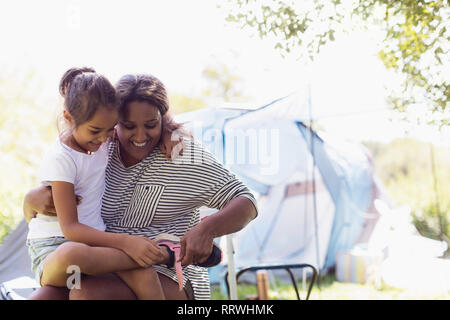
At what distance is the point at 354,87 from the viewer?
4.86 m

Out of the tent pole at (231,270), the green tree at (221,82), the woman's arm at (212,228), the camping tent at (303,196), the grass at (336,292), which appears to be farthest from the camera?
the green tree at (221,82)

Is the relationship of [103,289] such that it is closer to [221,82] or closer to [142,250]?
[142,250]

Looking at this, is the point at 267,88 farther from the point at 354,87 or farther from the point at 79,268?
the point at 79,268

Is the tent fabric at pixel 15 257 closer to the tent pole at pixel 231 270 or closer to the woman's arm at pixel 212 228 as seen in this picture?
the tent pole at pixel 231 270

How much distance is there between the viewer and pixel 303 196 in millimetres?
5523

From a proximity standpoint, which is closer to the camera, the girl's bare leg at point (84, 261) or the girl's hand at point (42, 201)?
the girl's bare leg at point (84, 261)

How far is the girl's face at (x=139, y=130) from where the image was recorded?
145cm

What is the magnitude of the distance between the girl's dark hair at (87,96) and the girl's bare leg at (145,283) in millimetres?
421

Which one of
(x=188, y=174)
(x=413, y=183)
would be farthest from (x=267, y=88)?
(x=188, y=174)

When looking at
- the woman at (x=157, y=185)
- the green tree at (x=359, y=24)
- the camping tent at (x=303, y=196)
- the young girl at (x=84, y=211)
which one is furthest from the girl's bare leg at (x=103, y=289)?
the camping tent at (x=303, y=196)

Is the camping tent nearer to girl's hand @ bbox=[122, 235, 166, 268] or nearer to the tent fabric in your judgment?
the tent fabric

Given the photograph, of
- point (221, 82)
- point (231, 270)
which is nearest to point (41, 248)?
point (231, 270)

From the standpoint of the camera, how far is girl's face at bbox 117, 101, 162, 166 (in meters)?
1.45

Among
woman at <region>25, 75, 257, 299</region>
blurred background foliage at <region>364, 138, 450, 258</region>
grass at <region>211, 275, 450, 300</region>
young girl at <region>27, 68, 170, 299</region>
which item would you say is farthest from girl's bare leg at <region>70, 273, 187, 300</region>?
blurred background foliage at <region>364, 138, 450, 258</region>
